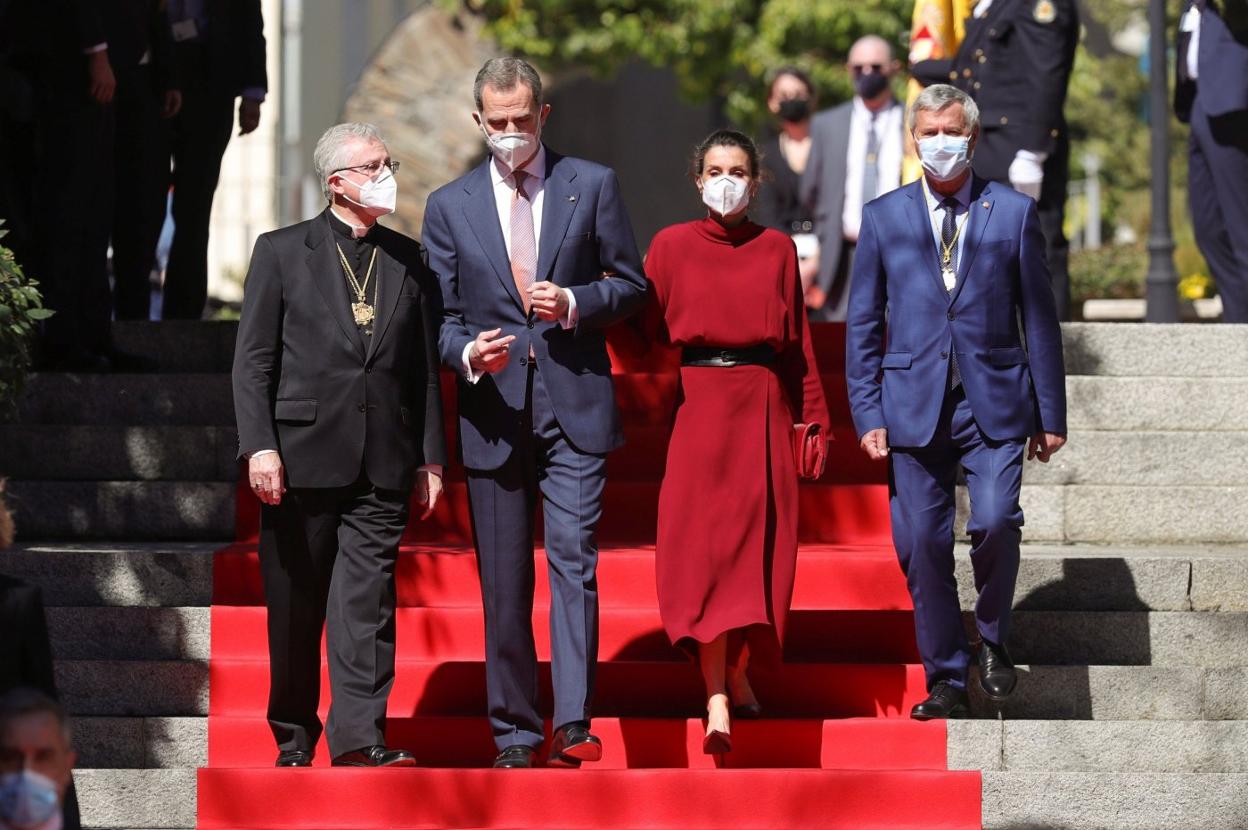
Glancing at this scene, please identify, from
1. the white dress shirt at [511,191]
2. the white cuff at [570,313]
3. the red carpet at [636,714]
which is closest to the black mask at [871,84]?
the red carpet at [636,714]

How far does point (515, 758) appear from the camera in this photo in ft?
23.2

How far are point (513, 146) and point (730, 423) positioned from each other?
1.16 meters

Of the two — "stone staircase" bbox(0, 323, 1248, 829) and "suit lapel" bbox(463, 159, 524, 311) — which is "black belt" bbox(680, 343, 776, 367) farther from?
"stone staircase" bbox(0, 323, 1248, 829)

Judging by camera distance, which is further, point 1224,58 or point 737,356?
point 1224,58

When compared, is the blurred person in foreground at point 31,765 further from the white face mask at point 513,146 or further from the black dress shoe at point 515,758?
the white face mask at point 513,146

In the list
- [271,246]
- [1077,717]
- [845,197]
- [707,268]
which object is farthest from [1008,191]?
[845,197]

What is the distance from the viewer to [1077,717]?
776cm

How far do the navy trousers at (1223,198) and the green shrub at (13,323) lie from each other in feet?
18.7

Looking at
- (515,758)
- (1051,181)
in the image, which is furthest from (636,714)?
(1051,181)

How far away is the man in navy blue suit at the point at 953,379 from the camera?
7.41m

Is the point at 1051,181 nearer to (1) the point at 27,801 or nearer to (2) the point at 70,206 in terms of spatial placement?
(2) the point at 70,206

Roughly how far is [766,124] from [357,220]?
45.6 feet

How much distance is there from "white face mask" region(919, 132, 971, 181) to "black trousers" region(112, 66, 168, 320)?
4.48 metres

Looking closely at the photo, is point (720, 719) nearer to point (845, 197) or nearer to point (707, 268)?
point (707, 268)
